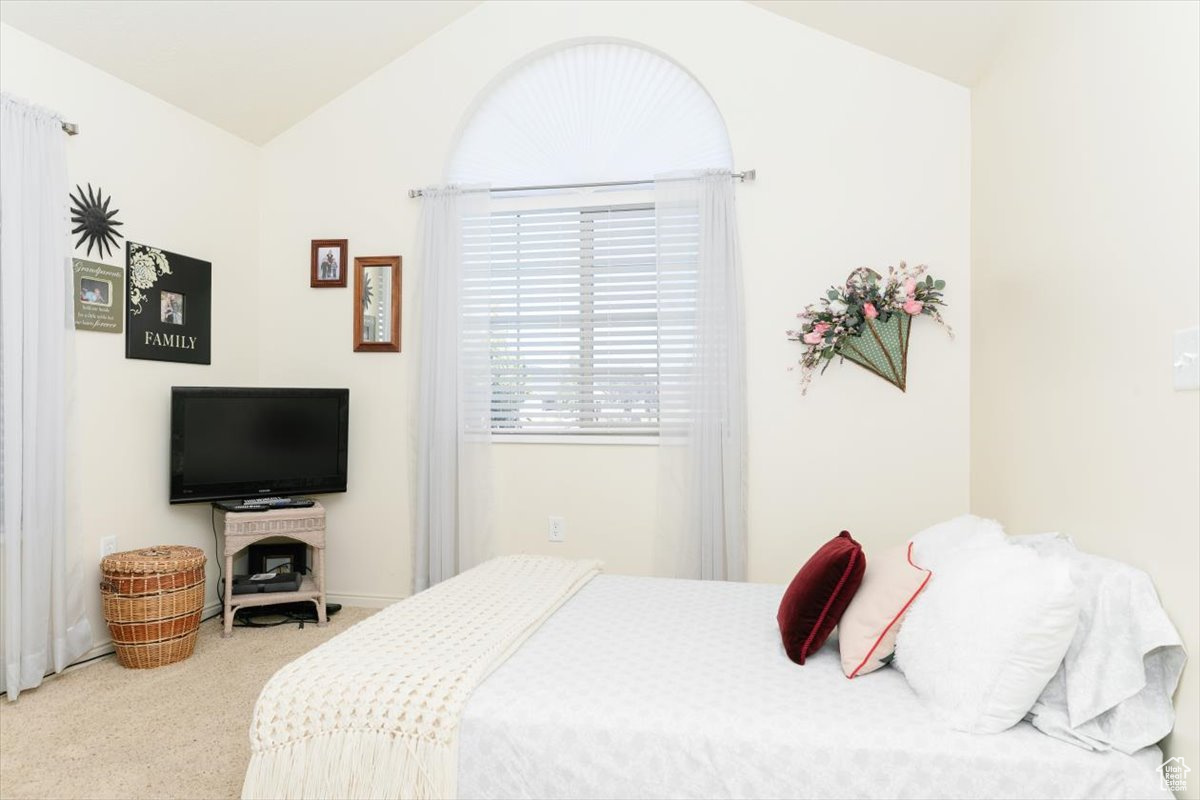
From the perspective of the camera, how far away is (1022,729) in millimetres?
1539

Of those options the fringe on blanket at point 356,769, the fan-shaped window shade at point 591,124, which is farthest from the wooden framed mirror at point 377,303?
the fringe on blanket at point 356,769

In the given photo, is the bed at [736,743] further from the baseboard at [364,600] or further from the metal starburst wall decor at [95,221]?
the metal starburst wall decor at [95,221]

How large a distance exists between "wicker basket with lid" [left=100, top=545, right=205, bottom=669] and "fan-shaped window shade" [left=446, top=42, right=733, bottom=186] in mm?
2358

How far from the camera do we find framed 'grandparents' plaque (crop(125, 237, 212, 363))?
3479mm

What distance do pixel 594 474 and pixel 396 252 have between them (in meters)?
1.61

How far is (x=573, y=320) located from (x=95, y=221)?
7.19 ft

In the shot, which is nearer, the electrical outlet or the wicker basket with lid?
the wicker basket with lid

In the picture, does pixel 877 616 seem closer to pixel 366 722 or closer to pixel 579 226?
pixel 366 722

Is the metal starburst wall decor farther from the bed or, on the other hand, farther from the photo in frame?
the bed

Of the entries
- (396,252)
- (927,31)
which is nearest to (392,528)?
(396,252)

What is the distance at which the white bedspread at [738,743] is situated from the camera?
144 cm

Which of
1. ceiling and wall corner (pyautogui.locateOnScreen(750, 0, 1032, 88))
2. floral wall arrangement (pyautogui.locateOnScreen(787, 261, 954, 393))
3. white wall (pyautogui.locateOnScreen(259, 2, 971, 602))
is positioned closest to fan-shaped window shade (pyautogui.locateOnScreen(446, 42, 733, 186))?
white wall (pyautogui.locateOnScreen(259, 2, 971, 602))

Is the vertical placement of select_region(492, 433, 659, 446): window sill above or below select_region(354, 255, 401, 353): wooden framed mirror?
below

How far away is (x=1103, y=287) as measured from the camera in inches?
77.5
